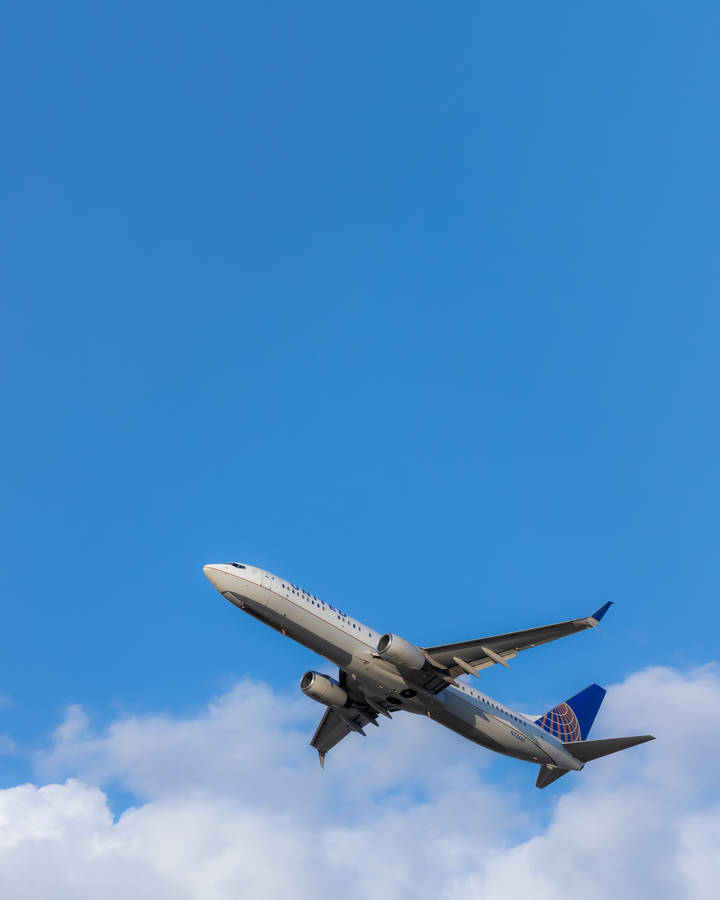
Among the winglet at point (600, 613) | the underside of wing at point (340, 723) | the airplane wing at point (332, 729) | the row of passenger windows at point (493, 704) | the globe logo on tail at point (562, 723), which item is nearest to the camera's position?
Answer: the winglet at point (600, 613)

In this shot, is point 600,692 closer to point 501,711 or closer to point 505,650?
point 501,711

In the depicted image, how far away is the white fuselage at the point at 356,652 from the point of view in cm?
4547

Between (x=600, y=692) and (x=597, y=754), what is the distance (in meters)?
7.31

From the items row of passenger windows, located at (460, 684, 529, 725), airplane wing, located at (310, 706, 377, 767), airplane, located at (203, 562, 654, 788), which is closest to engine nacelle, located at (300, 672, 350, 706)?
airplane, located at (203, 562, 654, 788)

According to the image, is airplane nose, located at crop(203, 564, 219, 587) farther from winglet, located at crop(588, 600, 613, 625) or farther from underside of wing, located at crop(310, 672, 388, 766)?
winglet, located at crop(588, 600, 613, 625)

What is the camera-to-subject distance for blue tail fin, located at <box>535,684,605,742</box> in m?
55.6

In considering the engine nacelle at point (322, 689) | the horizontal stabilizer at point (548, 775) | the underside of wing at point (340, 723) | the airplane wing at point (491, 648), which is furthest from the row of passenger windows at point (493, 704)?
the engine nacelle at point (322, 689)

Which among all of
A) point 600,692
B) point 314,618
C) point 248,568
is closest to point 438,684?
point 314,618

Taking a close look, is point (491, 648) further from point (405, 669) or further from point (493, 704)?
point (493, 704)

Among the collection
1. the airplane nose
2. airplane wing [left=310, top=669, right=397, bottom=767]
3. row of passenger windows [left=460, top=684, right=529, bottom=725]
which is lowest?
row of passenger windows [left=460, top=684, right=529, bottom=725]

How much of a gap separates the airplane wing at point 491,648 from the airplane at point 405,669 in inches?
1.9

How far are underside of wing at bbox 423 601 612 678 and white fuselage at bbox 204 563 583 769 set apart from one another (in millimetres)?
→ 2330

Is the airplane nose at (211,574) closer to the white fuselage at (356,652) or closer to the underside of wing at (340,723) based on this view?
the white fuselage at (356,652)

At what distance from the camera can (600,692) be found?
2360 inches
